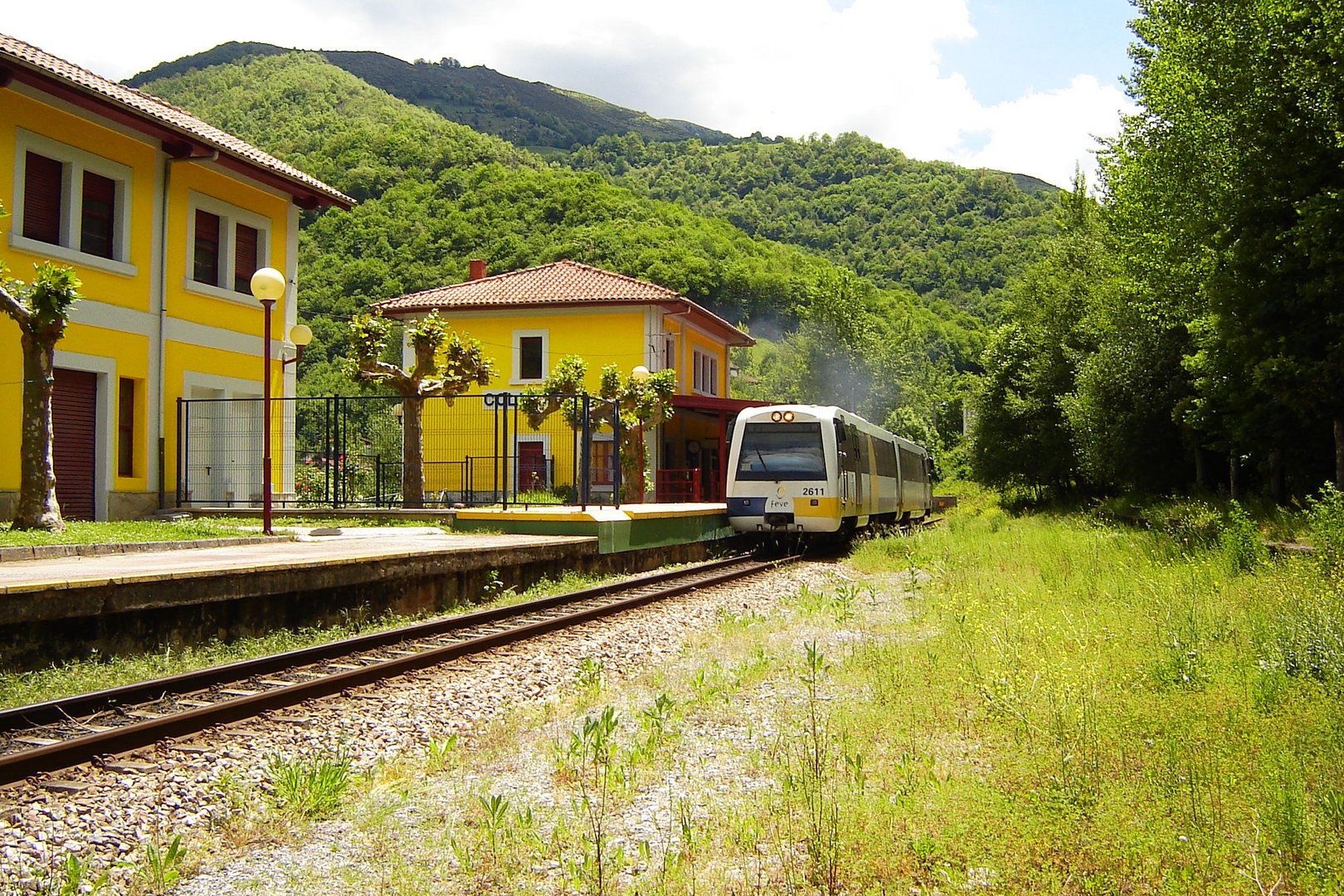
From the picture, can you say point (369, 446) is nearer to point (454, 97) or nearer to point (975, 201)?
point (975, 201)

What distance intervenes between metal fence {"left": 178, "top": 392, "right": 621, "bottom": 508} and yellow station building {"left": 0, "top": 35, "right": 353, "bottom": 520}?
3.3 inches

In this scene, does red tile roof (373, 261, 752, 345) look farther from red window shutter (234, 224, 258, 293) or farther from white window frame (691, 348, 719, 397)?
red window shutter (234, 224, 258, 293)

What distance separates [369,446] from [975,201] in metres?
104

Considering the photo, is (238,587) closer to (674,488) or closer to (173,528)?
(173,528)

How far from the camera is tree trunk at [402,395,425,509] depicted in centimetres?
1941

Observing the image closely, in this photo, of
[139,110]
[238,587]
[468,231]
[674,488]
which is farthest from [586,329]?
[238,587]

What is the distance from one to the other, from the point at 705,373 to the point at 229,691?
38.5 metres

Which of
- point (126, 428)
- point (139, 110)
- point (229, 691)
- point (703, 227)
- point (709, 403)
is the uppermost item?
point (703, 227)

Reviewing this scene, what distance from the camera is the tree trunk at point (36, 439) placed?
42.8ft

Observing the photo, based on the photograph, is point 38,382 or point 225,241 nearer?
point 38,382

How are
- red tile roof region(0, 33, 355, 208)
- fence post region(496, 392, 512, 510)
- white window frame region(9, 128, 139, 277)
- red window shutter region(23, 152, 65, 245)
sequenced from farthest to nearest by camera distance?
fence post region(496, 392, 512, 510) → red window shutter region(23, 152, 65, 245) → white window frame region(9, 128, 139, 277) → red tile roof region(0, 33, 355, 208)

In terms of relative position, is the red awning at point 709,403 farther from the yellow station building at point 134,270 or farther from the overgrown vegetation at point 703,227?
the overgrown vegetation at point 703,227

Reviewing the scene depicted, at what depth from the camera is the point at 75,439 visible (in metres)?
16.8

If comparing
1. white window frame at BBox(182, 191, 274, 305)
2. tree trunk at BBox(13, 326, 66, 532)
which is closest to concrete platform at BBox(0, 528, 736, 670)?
tree trunk at BBox(13, 326, 66, 532)
